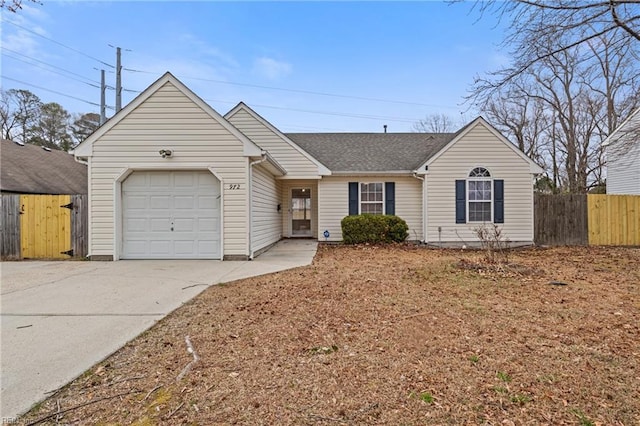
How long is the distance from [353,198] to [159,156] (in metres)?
7.35

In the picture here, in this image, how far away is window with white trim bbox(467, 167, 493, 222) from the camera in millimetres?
12660

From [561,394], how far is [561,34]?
6552mm

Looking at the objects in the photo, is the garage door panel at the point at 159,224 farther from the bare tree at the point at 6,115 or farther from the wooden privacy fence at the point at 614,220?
the bare tree at the point at 6,115

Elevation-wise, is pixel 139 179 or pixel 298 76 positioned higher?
pixel 298 76

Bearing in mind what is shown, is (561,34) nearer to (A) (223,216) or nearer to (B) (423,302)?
(B) (423,302)

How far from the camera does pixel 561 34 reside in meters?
Answer: 6.34

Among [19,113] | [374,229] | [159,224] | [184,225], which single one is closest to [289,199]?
[374,229]

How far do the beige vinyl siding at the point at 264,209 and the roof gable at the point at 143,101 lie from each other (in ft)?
3.54

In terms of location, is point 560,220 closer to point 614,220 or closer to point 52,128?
point 614,220

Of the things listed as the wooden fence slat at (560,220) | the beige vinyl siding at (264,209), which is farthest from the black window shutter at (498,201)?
the beige vinyl siding at (264,209)

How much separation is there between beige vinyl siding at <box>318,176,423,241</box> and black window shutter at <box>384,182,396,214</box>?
0.12m

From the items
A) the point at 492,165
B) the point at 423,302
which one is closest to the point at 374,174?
the point at 492,165

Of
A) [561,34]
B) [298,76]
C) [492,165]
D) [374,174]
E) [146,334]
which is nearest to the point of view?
[146,334]

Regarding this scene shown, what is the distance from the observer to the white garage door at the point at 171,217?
9477mm
